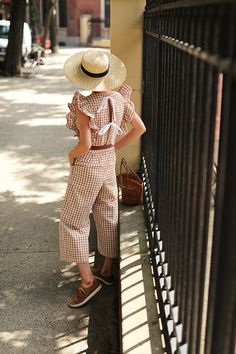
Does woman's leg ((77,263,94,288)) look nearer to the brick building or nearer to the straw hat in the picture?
the straw hat

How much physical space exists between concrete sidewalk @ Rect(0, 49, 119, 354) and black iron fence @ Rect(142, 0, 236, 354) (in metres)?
0.62

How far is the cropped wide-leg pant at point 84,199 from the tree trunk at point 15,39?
613 inches

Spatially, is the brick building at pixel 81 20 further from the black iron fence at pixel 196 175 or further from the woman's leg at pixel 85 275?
the black iron fence at pixel 196 175

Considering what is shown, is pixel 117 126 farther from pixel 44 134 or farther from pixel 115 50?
pixel 44 134

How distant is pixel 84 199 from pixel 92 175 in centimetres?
18

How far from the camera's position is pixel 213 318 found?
6.10 feet

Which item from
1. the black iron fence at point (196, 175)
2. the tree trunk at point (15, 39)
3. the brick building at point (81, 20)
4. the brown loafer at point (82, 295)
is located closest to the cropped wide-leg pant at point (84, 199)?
the brown loafer at point (82, 295)

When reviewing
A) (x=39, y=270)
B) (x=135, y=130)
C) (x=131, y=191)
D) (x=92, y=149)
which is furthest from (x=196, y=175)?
(x=131, y=191)

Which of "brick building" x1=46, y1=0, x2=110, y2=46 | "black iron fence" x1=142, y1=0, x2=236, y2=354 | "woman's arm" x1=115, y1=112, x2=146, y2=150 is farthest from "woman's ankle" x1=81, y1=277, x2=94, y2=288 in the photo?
"brick building" x1=46, y1=0, x2=110, y2=46

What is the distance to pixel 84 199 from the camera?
3.71 m

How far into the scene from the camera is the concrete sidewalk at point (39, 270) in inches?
139

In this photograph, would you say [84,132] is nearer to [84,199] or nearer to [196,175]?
[84,199]

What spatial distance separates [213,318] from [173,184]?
1203mm

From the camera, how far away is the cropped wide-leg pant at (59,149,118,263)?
365 cm
